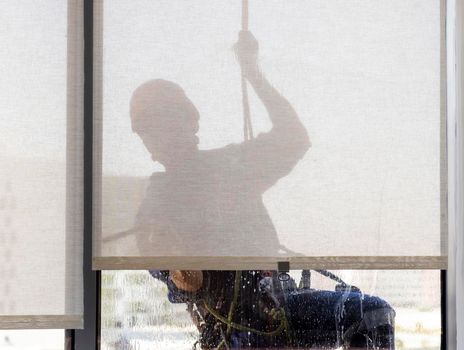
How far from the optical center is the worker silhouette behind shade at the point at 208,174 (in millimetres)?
1857

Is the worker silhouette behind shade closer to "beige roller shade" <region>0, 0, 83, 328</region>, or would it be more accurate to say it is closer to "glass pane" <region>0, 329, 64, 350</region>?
"beige roller shade" <region>0, 0, 83, 328</region>

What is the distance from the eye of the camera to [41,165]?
72.6 inches

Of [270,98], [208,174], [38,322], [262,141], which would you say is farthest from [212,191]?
[38,322]

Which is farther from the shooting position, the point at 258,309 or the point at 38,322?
the point at 258,309

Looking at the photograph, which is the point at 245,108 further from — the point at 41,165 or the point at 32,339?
the point at 32,339

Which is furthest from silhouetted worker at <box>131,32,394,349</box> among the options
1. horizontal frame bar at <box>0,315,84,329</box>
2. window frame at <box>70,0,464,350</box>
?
horizontal frame bar at <box>0,315,84,329</box>

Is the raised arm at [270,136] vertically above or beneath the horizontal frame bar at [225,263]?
above

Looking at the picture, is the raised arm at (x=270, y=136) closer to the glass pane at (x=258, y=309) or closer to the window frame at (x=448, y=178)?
the glass pane at (x=258, y=309)

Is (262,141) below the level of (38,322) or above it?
above

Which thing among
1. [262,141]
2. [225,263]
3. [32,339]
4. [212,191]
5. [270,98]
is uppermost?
[270,98]

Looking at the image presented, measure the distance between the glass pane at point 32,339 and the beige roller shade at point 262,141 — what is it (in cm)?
27

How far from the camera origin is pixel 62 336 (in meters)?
1.92

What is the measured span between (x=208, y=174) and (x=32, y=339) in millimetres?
682

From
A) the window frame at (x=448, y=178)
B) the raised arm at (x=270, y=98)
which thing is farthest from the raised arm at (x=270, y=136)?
the window frame at (x=448, y=178)
